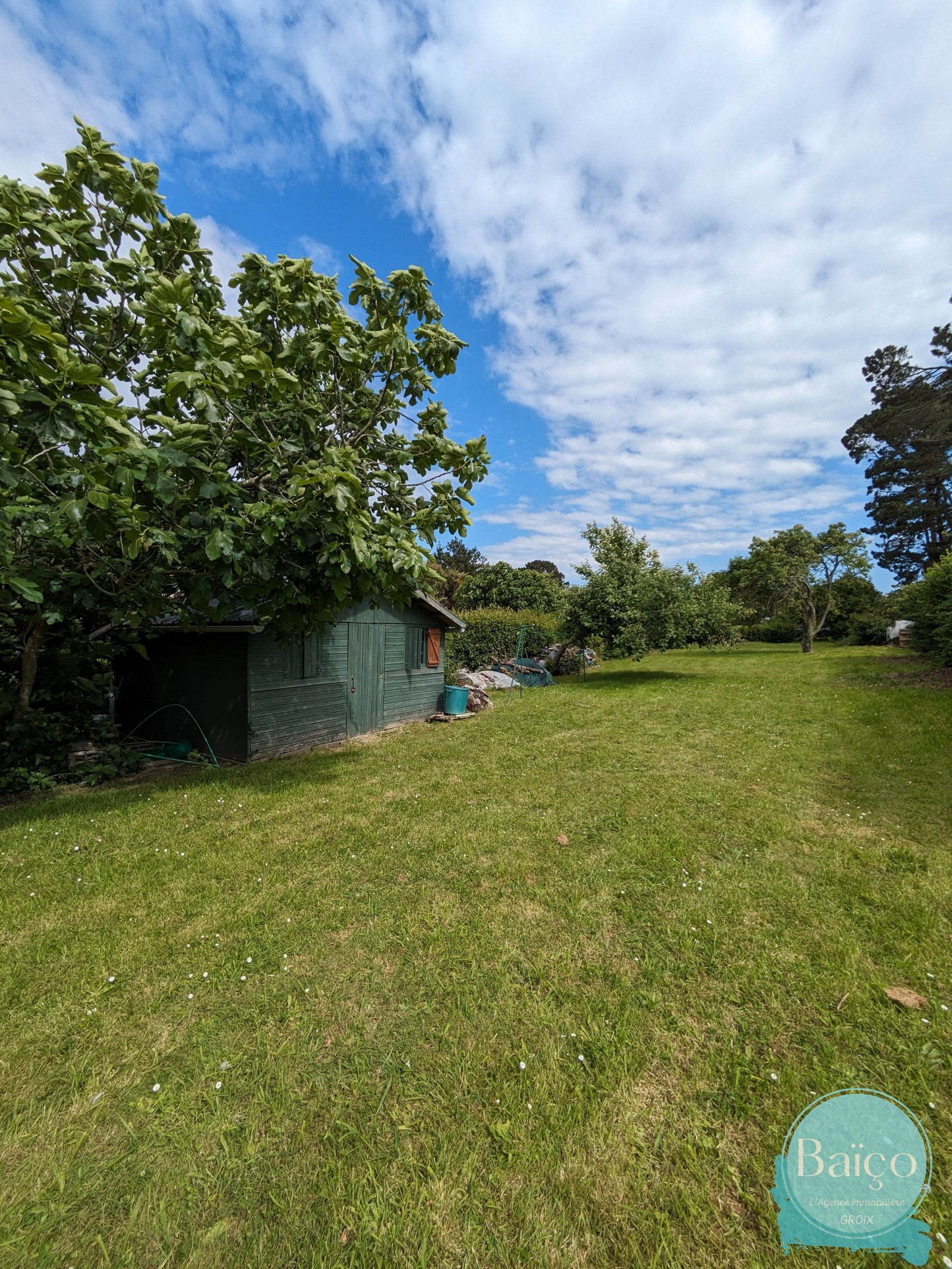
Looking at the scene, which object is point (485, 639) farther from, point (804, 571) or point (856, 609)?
point (856, 609)

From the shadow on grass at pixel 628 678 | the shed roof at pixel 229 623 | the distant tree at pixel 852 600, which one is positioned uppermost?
the distant tree at pixel 852 600

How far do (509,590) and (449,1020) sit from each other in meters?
26.3

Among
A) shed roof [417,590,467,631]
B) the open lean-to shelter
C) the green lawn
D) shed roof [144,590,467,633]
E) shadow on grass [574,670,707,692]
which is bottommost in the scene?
the green lawn

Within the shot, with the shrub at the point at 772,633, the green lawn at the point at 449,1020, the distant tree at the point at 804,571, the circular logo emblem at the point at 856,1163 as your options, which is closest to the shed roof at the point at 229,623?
the green lawn at the point at 449,1020

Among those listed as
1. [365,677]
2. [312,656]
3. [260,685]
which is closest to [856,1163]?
[260,685]

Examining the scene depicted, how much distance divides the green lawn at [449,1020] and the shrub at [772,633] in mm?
37805

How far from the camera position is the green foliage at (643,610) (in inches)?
704

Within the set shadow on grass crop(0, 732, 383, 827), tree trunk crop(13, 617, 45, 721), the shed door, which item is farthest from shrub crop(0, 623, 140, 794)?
the shed door

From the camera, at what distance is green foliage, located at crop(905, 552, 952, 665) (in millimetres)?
12977

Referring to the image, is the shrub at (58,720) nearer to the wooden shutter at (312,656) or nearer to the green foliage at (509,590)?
the wooden shutter at (312,656)

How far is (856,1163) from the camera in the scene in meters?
1.98

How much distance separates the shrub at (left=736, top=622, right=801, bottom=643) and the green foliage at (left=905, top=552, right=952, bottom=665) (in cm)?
2350

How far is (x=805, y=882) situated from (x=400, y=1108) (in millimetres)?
3781

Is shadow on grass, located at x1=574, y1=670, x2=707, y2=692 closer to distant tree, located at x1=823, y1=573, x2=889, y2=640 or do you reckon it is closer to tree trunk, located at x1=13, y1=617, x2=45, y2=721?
tree trunk, located at x1=13, y1=617, x2=45, y2=721
